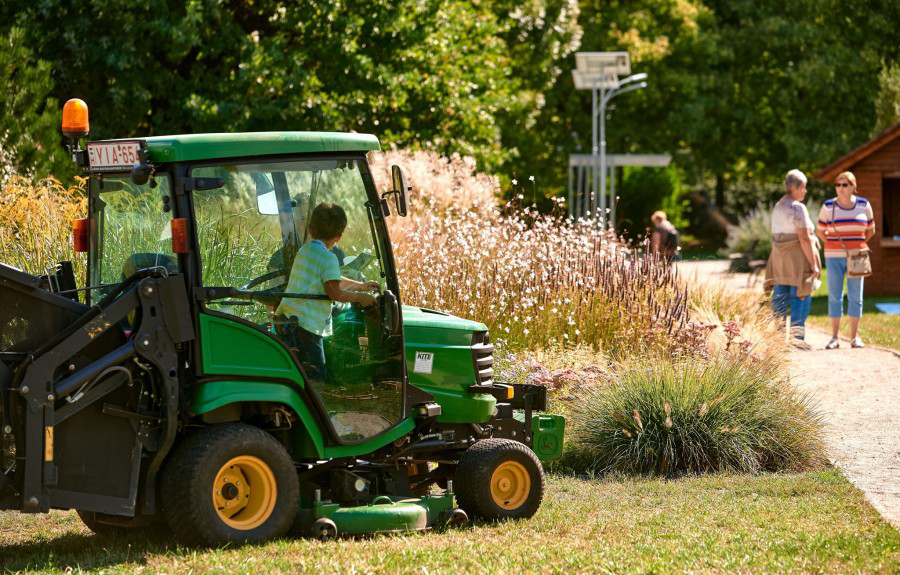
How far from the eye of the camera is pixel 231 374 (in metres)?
6.21

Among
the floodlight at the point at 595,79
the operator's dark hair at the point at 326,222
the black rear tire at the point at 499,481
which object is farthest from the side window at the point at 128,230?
the floodlight at the point at 595,79

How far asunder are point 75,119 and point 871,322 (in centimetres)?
1408

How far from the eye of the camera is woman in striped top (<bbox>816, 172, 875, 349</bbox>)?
1473 centimetres

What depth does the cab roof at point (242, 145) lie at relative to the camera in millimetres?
6195

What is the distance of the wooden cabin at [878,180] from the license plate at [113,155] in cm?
1856

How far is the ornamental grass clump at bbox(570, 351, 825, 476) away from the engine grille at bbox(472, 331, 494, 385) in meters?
1.95

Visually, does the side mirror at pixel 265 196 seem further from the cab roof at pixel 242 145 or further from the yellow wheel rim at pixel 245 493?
the yellow wheel rim at pixel 245 493

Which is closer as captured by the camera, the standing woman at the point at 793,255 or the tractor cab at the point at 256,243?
the tractor cab at the point at 256,243

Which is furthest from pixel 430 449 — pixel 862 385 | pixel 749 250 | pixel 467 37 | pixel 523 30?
pixel 523 30

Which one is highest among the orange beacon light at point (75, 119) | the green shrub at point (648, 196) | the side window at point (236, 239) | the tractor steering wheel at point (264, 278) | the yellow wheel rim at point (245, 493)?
the green shrub at point (648, 196)

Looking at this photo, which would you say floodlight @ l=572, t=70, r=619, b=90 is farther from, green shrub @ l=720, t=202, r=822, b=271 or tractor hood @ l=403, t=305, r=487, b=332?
tractor hood @ l=403, t=305, r=487, b=332

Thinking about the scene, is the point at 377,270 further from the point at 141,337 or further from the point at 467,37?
the point at 467,37

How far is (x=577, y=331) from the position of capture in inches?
451

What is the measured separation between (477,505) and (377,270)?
1.41 m
